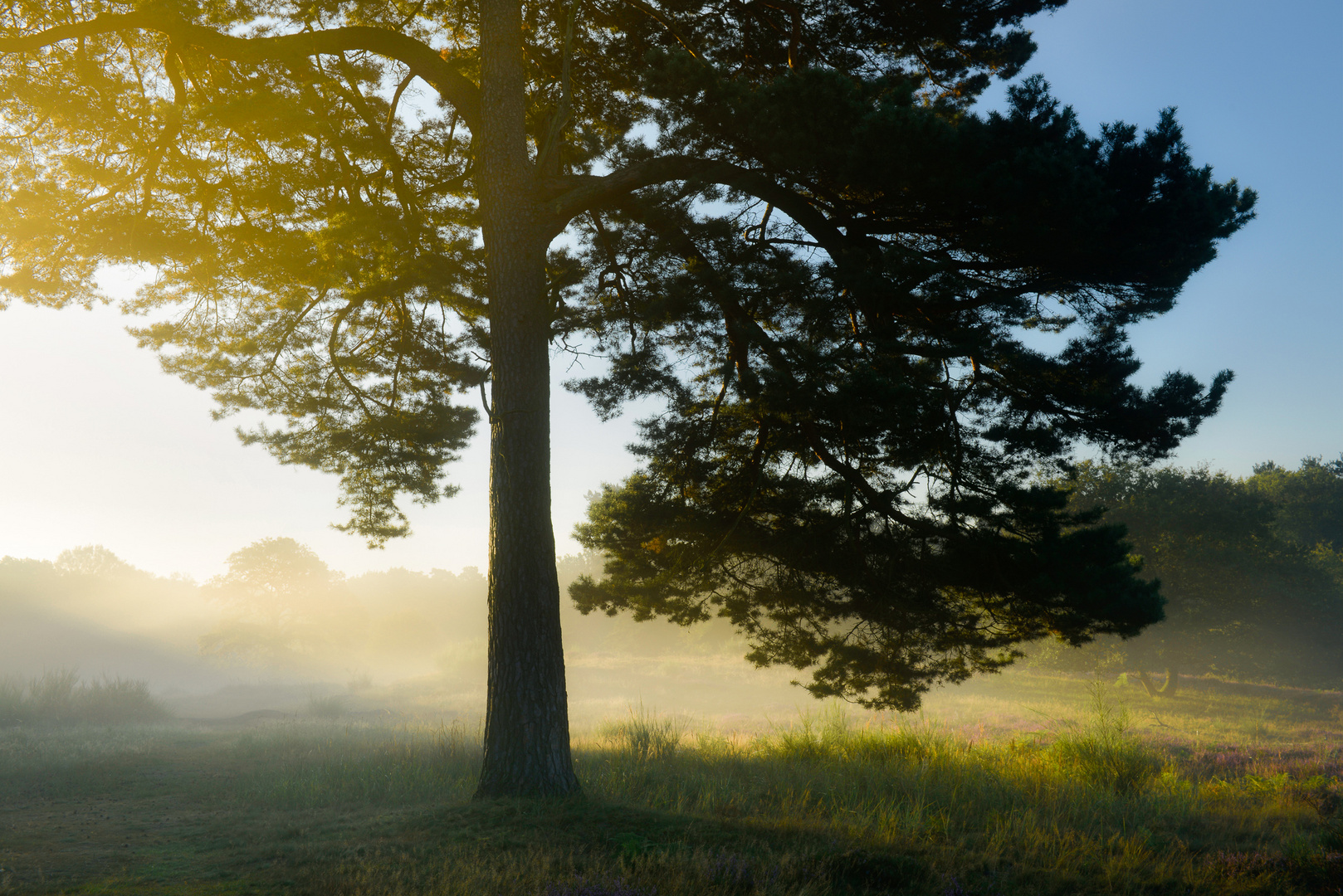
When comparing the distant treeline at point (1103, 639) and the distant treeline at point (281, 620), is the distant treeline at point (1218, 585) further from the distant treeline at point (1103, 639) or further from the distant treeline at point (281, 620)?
the distant treeline at point (281, 620)

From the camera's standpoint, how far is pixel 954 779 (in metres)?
7.84

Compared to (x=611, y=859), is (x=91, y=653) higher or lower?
lower

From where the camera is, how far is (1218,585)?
87.9 ft

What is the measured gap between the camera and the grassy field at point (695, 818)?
430cm

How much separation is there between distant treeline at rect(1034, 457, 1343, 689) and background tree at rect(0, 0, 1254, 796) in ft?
61.7

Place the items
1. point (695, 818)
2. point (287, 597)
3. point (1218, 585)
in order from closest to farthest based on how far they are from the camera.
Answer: point (695, 818) → point (1218, 585) → point (287, 597)

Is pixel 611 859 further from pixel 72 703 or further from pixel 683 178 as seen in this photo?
pixel 72 703

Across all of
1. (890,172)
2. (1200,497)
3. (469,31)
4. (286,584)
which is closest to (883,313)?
(890,172)

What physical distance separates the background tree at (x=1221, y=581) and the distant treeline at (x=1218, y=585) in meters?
0.05

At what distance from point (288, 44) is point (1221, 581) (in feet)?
115

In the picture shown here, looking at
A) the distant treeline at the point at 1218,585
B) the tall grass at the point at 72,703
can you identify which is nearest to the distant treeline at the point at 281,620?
the tall grass at the point at 72,703

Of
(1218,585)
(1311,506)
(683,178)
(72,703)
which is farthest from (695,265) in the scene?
(1311,506)

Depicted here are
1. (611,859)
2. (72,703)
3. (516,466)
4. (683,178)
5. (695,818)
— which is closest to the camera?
(611,859)

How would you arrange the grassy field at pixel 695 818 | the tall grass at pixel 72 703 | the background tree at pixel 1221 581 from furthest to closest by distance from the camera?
the background tree at pixel 1221 581 → the tall grass at pixel 72 703 → the grassy field at pixel 695 818
